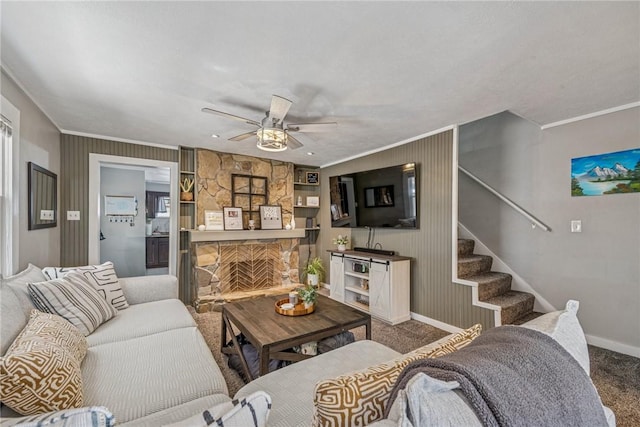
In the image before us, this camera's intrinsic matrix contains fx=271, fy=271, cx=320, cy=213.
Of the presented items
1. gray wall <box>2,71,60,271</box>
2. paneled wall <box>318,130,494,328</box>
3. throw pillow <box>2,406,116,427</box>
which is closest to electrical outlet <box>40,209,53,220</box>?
gray wall <box>2,71,60,271</box>

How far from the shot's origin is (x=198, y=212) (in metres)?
4.04

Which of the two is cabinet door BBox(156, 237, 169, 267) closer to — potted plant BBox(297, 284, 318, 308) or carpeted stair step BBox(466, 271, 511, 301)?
potted plant BBox(297, 284, 318, 308)

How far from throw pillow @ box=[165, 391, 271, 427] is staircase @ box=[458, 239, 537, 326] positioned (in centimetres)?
299

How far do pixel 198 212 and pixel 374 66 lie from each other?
324 cm

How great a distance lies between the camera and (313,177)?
Answer: 17.5 ft

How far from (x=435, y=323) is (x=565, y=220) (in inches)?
71.1

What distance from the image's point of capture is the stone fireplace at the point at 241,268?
3.99 meters

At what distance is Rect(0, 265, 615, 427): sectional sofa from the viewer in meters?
0.63

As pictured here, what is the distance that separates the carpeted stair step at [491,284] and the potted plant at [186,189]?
3.94m

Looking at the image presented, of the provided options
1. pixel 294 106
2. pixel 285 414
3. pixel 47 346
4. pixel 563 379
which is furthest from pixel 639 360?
pixel 47 346

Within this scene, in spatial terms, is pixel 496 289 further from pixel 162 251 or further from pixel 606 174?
pixel 162 251

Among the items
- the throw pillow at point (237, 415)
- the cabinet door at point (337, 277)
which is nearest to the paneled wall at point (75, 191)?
the cabinet door at point (337, 277)

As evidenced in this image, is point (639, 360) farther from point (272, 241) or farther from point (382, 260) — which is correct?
point (272, 241)

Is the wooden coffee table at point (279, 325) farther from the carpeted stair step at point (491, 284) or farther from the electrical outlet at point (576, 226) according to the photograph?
the electrical outlet at point (576, 226)
